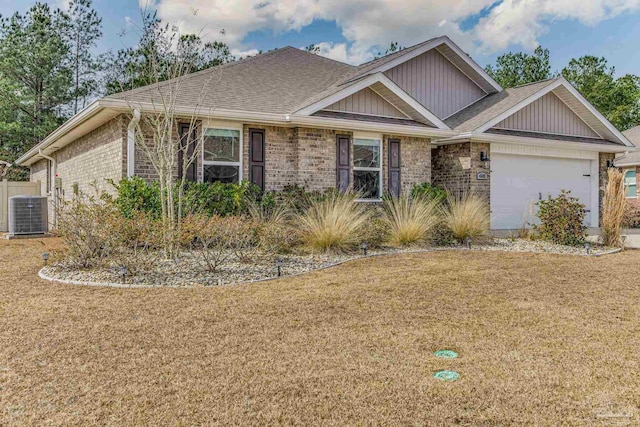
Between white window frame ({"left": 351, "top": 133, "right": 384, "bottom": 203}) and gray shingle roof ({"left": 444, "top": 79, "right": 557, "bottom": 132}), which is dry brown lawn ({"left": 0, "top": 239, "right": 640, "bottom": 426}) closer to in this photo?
white window frame ({"left": 351, "top": 133, "right": 384, "bottom": 203})

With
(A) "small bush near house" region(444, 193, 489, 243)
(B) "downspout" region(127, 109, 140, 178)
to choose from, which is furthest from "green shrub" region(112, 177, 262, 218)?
(A) "small bush near house" region(444, 193, 489, 243)

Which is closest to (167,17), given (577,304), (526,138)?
→ (577,304)

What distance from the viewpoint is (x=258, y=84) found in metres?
12.6

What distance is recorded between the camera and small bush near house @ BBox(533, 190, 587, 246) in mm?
10484

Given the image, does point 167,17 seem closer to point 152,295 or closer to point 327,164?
point 327,164

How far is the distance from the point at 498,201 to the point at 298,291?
382 inches

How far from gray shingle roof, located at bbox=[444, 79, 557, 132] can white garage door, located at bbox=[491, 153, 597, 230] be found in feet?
3.90

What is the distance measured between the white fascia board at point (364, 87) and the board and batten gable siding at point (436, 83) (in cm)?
177

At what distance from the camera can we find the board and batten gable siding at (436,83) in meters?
14.3

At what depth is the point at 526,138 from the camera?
1353 cm

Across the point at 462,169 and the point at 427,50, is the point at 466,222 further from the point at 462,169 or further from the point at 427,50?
the point at 427,50

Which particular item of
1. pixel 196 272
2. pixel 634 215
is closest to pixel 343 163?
pixel 196 272

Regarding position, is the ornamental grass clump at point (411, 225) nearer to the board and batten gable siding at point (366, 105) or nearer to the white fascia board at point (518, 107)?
the board and batten gable siding at point (366, 105)

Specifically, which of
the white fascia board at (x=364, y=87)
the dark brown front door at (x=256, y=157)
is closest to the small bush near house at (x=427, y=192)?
the white fascia board at (x=364, y=87)
